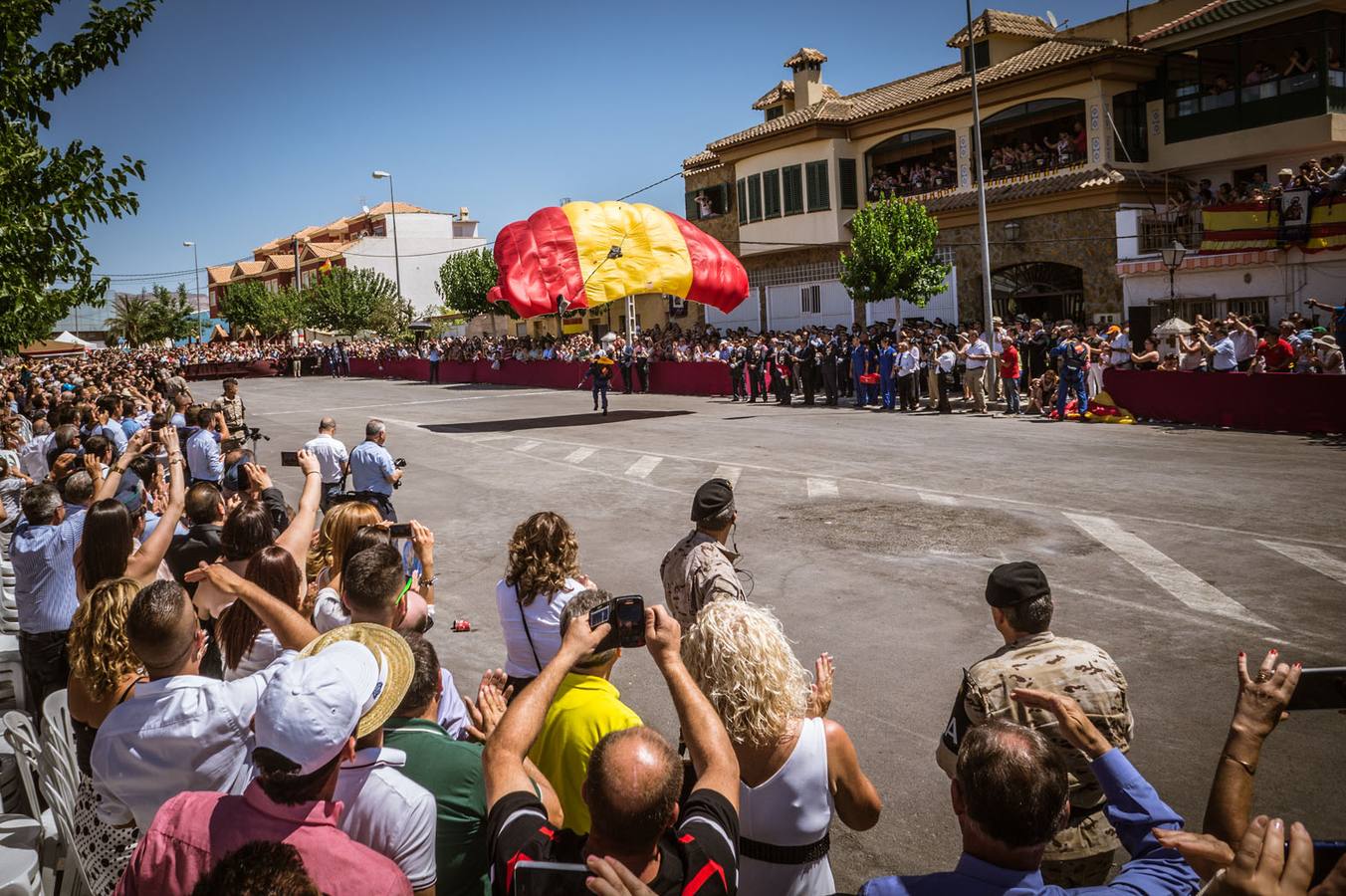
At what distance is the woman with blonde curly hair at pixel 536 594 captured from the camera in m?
4.74

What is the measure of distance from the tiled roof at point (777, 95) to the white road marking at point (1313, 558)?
36788mm

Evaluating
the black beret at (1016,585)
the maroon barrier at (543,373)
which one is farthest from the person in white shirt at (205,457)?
the maroon barrier at (543,373)

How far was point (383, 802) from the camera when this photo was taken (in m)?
2.94

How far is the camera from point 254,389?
43.4 metres

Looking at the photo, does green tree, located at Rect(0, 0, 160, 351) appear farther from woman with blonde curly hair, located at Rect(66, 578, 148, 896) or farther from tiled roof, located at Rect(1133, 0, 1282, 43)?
tiled roof, located at Rect(1133, 0, 1282, 43)

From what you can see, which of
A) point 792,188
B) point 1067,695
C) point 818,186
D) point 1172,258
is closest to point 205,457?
point 1067,695

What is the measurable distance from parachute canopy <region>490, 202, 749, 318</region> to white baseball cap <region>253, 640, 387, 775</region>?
19.7m

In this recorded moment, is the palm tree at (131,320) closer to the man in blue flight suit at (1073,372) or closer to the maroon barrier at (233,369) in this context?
the maroon barrier at (233,369)

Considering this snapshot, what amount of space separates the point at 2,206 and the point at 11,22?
59.2 inches

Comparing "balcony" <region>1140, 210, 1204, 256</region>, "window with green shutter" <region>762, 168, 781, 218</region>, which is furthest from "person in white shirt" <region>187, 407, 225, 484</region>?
"window with green shutter" <region>762, 168, 781, 218</region>

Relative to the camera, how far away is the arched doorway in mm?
30953

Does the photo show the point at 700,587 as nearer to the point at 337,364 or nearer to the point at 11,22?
the point at 11,22

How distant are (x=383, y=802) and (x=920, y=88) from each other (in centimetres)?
3894

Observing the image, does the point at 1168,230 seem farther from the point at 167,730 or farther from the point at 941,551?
the point at 167,730
